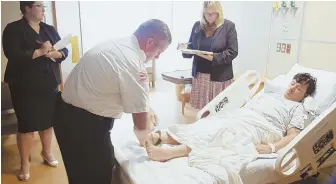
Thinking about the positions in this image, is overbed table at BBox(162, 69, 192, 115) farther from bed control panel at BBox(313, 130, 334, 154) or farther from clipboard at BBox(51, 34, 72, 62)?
bed control panel at BBox(313, 130, 334, 154)

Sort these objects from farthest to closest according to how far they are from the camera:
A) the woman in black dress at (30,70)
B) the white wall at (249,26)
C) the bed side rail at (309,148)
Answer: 1. the white wall at (249,26)
2. the woman in black dress at (30,70)
3. the bed side rail at (309,148)

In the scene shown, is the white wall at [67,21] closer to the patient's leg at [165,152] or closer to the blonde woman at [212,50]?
the blonde woman at [212,50]

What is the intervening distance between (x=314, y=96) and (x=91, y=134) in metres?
1.54

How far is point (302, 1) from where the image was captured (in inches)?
121

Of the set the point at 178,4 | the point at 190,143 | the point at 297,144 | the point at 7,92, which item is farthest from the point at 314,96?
the point at 178,4

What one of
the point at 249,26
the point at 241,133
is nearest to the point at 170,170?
the point at 241,133

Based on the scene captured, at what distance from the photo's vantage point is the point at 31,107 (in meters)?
2.07

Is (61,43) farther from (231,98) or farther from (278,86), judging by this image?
(278,86)

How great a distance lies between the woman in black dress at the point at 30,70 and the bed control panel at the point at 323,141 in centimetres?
171

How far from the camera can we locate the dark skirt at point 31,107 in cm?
204

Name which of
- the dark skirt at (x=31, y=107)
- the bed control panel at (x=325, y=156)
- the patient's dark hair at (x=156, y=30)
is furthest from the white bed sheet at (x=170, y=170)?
the dark skirt at (x=31, y=107)

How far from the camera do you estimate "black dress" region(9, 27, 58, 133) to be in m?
2.02

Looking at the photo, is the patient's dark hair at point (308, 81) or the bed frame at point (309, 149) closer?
the bed frame at point (309, 149)

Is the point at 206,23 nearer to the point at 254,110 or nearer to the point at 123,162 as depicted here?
the point at 254,110
